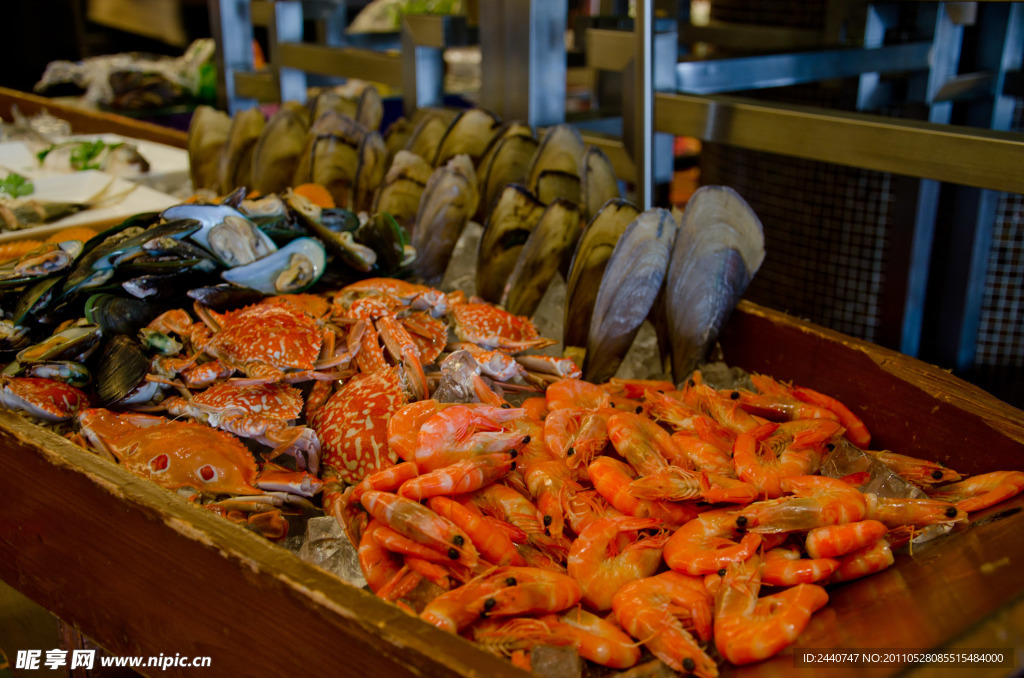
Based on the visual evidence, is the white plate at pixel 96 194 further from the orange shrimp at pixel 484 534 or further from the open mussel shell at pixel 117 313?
the orange shrimp at pixel 484 534

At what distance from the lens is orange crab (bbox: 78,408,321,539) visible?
1012 mm

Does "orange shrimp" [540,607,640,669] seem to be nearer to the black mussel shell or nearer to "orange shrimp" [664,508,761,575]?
"orange shrimp" [664,508,761,575]

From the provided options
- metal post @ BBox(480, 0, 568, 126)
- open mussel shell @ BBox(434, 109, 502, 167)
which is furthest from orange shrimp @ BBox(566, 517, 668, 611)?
metal post @ BBox(480, 0, 568, 126)

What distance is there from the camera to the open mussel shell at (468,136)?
1.94m

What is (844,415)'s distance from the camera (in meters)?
1.19

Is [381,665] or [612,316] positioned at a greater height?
[612,316]

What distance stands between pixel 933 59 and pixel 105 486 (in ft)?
7.42

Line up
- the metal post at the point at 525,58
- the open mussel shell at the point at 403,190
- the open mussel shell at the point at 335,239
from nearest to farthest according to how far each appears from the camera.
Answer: the open mussel shell at the point at 335,239 < the open mussel shell at the point at 403,190 < the metal post at the point at 525,58

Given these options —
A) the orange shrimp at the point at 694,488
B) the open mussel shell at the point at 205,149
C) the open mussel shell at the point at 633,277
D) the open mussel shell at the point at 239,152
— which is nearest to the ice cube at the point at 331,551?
the orange shrimp at the point at 694,488

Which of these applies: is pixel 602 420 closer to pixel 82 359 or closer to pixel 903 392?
pixel 903 392

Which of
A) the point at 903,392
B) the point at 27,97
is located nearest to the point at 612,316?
the point at 903,392

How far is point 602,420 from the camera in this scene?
3.54 ft

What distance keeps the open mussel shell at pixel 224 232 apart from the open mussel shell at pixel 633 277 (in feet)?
2.03

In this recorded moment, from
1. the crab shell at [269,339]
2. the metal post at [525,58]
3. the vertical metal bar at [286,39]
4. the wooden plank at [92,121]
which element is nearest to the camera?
the crab shell at [269,339]
